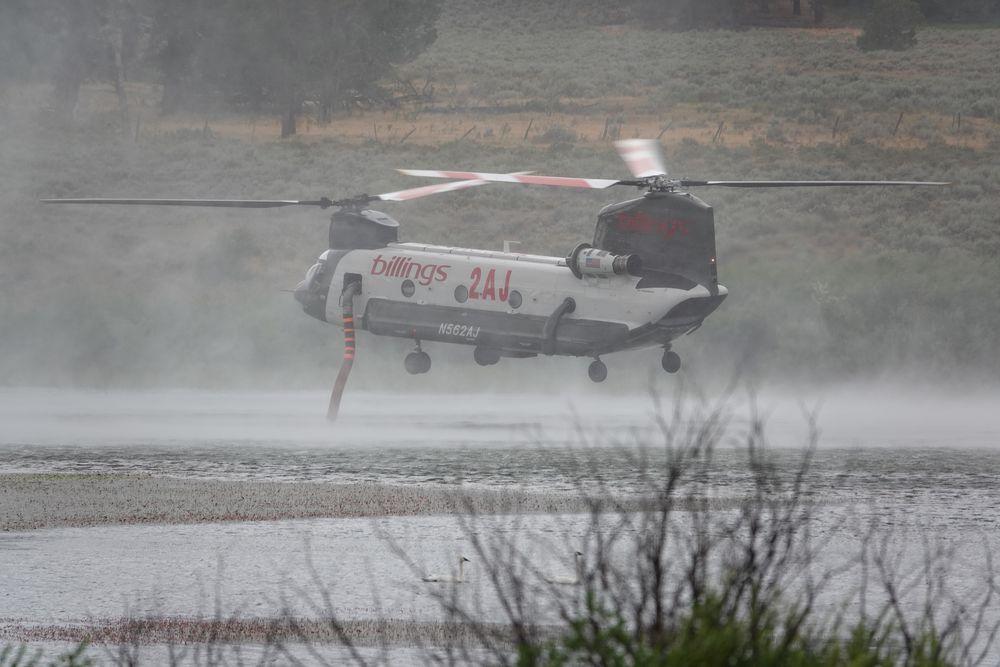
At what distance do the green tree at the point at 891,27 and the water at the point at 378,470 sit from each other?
48635 mm

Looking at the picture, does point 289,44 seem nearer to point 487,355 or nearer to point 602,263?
point 487,355

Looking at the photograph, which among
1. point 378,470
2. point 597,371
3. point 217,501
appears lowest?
point 217,501

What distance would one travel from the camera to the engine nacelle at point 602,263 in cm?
2962

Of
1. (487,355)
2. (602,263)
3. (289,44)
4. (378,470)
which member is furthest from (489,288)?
(289,44)

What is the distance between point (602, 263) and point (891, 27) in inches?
2798

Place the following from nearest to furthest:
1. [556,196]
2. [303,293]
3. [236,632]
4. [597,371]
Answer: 1. [236,632]
2. [597,371]
3. [303,293]
4. [556,196]

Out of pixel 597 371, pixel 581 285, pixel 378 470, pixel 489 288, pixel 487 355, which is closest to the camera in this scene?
pixel 378 470

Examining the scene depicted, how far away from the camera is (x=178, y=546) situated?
18.3 meters

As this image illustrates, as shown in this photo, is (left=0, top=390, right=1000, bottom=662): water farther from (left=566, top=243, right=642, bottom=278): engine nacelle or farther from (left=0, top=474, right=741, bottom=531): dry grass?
(left=566, top=243, right=642, bottom=278): engine nacelle

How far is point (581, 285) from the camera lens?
3016 centimetres

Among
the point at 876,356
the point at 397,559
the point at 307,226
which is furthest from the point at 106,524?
the point at 307,226

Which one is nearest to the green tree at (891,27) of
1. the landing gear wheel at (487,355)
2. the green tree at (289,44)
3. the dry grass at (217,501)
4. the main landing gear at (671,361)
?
the green tree at (289,44)

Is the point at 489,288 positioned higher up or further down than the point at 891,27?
further down

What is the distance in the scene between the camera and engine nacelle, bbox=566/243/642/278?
29.6 m
